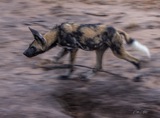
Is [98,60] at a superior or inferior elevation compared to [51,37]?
inferior

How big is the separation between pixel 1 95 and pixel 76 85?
0.91 meters

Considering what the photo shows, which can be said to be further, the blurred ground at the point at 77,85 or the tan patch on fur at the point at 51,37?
the tan patch on fur at the point at 51,37

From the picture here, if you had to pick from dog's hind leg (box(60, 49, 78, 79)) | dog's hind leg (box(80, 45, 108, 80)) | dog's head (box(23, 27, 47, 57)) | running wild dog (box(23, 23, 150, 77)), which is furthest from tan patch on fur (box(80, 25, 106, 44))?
dog's head (box(23, 27, 47, 57))

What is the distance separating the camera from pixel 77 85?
6.34 metres

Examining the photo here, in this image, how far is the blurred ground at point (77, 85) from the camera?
5855mm

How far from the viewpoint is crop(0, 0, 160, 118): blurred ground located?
5855 mm

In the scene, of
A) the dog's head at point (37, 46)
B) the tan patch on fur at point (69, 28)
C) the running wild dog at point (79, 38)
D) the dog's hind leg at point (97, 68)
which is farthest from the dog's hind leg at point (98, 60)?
the dog's head at point (37, 46)

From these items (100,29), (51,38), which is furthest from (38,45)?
(100,29)

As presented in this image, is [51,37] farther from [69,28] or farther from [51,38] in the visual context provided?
[69,28]

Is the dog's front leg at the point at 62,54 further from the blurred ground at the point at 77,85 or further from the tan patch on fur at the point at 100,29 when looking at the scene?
the tan patch on fur at the point at 100,29

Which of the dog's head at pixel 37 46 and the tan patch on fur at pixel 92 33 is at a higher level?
the tan patch on fur at pixel 92 33

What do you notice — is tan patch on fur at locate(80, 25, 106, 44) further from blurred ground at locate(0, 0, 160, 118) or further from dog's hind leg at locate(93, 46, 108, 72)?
blurred ground at locate(0, 0, 160, 118)

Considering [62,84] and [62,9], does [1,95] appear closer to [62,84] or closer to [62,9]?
[62,84]

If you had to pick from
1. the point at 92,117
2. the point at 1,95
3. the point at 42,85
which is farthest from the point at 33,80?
the point at 92,117
